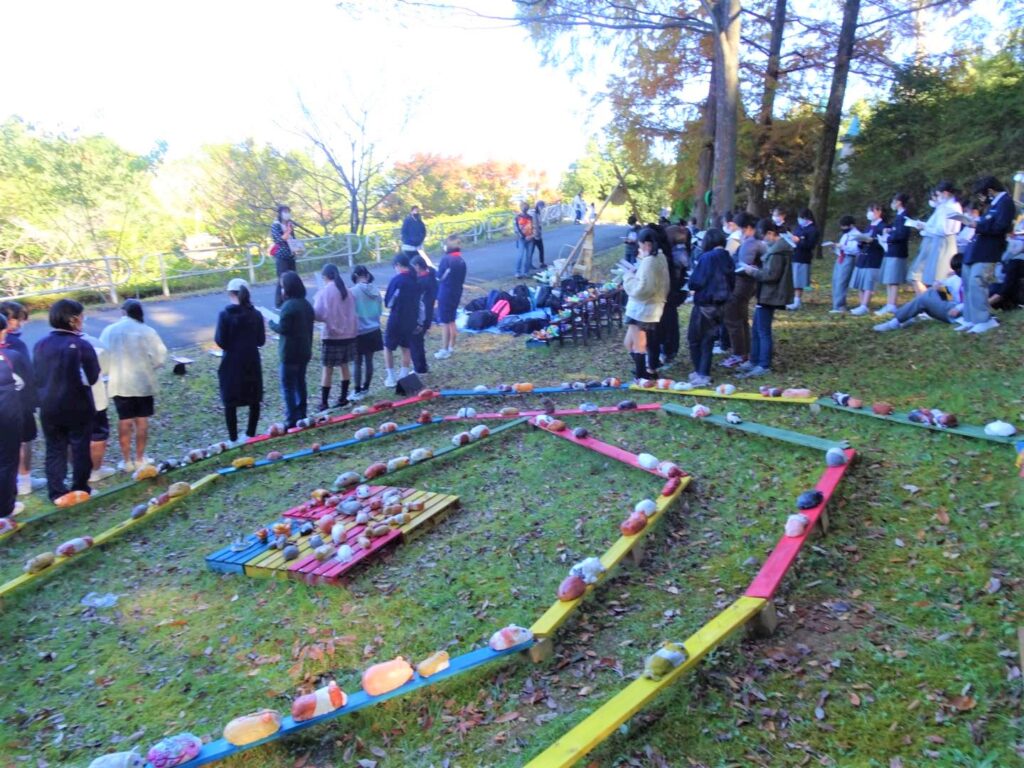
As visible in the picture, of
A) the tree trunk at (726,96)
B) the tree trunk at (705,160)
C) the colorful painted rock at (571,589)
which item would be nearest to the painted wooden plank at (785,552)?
the colorful painted rock at (571,589)

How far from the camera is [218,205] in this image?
24.2 meters

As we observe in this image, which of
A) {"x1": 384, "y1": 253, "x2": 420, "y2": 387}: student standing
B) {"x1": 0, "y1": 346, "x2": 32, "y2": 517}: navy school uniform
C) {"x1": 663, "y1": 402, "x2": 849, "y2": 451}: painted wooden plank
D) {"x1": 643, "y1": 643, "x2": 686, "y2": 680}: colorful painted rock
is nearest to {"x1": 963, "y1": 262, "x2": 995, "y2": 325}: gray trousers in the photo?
{"x1": 663, "y1": 402, "x2": 849, "y2": 451}: painted wooden plank

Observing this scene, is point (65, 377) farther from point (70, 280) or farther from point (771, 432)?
point (70, 280)

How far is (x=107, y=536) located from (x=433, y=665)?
3420mm

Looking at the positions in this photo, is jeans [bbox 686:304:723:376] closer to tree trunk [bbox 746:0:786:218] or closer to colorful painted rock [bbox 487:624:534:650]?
colorful painted rock [bbox 487:624:534:650]

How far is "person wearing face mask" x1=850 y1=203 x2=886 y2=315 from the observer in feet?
30.5

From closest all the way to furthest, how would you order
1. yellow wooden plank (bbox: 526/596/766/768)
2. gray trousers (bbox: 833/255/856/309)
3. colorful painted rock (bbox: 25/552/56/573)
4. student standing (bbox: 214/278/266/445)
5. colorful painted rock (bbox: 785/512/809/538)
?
yellow wooden plank (bbox: 526/596/766/768) → colorful painted rock (bbox: 785/512/809/538) → colorful painted rock (bbox: 25/552/56/573) → student standing (bbox: 214/278/266/445) → gray trousers (bbox: 833/255/856/309)

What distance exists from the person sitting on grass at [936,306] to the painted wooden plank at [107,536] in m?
7.80

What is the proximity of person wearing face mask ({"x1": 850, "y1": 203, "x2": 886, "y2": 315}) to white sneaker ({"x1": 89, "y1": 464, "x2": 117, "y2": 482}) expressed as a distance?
9224 mm

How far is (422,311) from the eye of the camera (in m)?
9.69

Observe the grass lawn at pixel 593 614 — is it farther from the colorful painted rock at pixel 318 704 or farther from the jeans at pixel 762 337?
the jeans at pixel 762 337

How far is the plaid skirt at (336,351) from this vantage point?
27.0 feet

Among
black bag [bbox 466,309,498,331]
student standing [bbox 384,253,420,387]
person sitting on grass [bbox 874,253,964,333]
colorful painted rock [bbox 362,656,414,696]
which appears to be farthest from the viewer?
black bag [bbox 466,309,498,331]

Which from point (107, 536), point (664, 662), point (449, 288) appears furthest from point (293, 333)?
point (664, 662)
